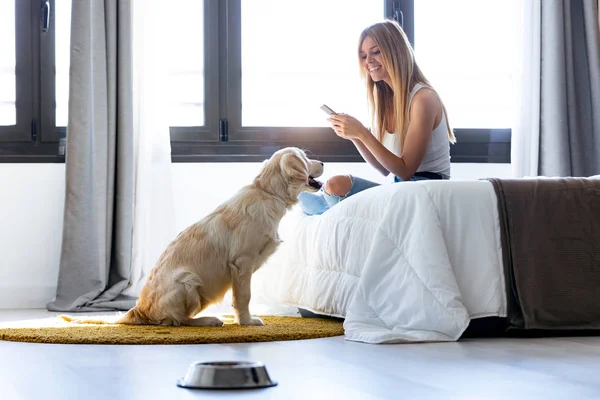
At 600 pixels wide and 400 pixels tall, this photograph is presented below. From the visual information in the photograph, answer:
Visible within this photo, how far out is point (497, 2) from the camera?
499 cm

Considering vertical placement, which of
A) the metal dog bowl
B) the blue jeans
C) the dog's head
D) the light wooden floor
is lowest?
the light wooden floor

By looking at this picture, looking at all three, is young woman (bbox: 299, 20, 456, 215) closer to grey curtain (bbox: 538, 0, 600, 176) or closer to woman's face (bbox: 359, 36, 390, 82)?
woman's face (bbox: 359, 36, 390, 82)

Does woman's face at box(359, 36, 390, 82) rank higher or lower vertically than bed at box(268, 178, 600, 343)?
higher

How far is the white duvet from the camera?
2500mm

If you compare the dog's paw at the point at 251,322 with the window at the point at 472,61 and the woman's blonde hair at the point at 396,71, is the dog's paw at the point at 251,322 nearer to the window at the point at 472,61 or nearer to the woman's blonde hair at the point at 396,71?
the woman's blonde hair at the point at 396,71

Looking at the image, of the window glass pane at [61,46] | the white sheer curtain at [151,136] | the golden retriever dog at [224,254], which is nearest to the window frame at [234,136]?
the white sheer curtain at [151,136]

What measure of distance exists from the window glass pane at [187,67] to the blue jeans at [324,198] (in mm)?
1386

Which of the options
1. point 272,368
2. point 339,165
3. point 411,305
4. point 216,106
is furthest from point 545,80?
point 272,368

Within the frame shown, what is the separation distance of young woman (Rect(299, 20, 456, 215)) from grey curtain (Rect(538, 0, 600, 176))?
1.45m

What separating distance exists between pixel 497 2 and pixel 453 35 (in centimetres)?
34

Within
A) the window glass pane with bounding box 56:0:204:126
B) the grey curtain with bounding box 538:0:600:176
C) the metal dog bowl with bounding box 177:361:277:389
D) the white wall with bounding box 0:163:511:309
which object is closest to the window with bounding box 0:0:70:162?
the white wall with bounding box 0:163:511:309

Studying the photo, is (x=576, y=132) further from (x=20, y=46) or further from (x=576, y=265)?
(x=20, y=46)

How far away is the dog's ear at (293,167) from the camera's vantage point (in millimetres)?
2893

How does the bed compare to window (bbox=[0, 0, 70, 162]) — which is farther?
window (bbox=[0, 0, 70, 162])
